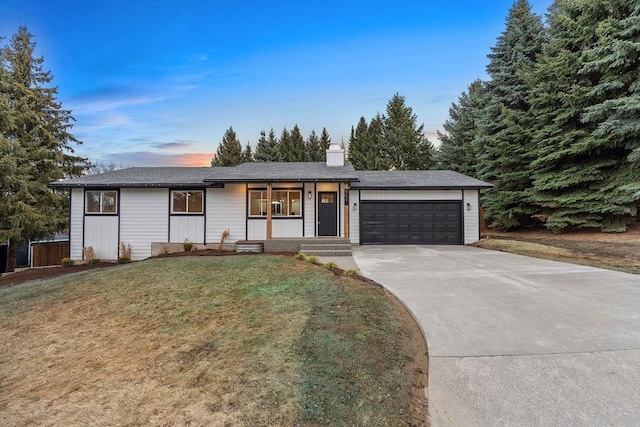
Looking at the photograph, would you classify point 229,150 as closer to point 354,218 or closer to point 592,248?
point 354,218

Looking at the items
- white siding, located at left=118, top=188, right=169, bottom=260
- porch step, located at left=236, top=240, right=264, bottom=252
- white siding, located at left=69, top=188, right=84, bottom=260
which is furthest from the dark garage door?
white siding, located at left=69, top=188, right=84, bottom=260

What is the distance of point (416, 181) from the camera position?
13.5 m

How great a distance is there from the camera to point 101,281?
7.05m

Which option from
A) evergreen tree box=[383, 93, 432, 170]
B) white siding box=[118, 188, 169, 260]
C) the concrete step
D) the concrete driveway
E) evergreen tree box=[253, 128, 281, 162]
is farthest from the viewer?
evergreen tree box=[253, 128, 281, 162]

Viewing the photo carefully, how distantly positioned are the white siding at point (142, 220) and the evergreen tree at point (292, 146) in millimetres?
21989

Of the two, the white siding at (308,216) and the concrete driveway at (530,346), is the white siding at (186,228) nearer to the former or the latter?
the white siding at (308,216)

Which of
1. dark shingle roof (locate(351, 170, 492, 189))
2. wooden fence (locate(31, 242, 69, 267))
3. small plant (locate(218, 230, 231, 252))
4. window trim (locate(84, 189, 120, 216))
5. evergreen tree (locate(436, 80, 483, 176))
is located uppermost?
evergreen tree (locate(436, 80, 483, 176))

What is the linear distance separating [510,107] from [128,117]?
21203 mm

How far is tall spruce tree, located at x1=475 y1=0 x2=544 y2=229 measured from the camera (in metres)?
15.3

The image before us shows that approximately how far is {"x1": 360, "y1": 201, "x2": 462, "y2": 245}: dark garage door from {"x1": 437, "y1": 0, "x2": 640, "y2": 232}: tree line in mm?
4050

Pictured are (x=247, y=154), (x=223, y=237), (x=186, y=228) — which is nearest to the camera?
(x=223, y=237)

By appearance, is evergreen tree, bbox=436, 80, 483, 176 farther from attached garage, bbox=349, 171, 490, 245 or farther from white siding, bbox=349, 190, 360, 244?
white siding, bbox=349, 190, 360, 244

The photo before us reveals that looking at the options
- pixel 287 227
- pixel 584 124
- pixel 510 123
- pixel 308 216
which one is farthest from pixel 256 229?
pixel 584 124

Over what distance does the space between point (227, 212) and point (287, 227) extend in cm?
252
